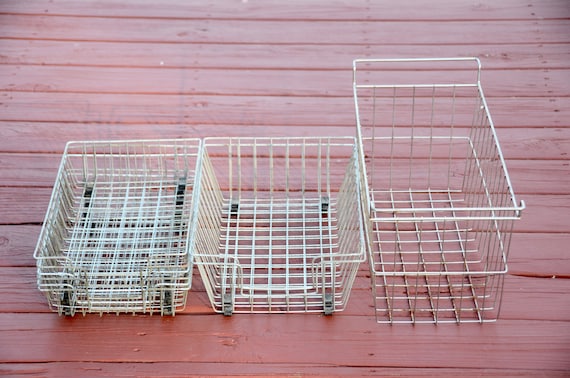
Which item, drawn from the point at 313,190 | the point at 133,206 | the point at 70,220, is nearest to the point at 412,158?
the point at 313,190

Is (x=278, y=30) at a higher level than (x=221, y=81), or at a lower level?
higher

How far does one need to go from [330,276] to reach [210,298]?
34cm

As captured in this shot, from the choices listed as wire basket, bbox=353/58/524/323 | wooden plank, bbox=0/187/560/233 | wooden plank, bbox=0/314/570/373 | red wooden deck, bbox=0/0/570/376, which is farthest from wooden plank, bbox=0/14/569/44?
wooden plank, bbox=0/314/570/373

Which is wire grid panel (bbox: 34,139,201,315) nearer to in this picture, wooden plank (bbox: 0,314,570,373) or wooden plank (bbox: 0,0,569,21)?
wooden plank (bbox: 0,314,570,373)

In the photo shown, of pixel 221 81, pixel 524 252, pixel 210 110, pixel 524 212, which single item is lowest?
pixel 524 252

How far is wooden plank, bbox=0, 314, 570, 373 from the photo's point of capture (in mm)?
2092

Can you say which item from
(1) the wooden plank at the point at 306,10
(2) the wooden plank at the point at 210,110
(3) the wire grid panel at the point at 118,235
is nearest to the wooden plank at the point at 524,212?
(3) the wire grid panel at the point at 118,235

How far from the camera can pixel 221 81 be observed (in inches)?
121

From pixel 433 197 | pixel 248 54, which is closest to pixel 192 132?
pixel 248 54

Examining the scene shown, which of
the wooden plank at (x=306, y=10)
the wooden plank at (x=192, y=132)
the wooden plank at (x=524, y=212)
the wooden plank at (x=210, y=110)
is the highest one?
the wooden plank at (x=306, y=10)

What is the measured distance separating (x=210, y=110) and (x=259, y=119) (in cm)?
18

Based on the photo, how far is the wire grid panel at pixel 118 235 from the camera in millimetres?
2166

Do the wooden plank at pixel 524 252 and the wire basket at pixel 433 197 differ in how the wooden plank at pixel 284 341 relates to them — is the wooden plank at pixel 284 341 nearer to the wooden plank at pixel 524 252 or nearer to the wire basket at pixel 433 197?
the wire basket at pixel 433 197

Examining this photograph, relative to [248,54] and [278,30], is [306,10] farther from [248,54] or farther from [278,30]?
[248,54]
